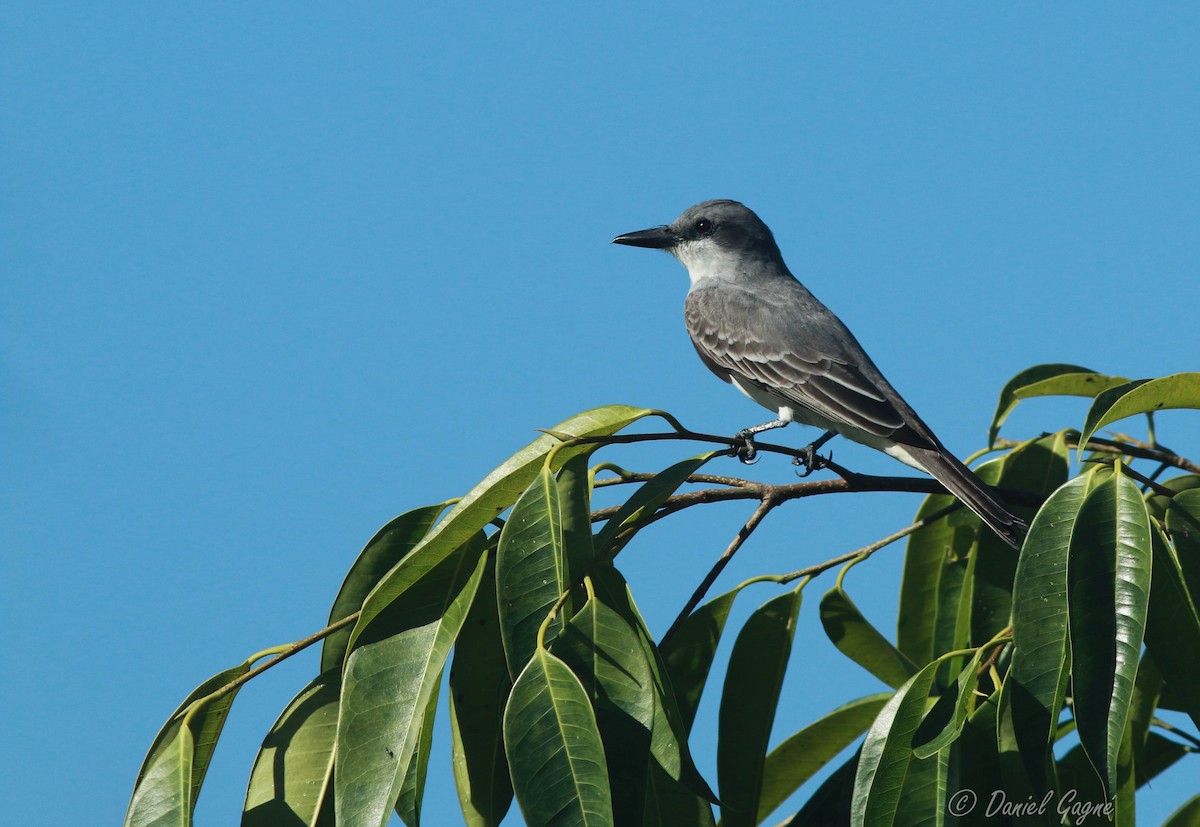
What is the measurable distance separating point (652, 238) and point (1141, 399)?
4.87 meters

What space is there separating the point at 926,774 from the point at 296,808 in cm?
149

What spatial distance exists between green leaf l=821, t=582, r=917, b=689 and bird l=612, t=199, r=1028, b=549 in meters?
0.51

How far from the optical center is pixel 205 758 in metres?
2.84

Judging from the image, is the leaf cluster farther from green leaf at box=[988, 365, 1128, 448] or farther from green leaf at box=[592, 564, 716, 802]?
green leaf at box=[988, 365, 1128, 448]

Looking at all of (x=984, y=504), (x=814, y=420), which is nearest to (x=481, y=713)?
(x=984, y=504)

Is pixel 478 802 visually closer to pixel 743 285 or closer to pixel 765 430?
pixel 765 430

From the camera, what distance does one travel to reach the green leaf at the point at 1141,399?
279 centimetres

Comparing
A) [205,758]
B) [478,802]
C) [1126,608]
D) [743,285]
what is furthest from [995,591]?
[743,285]

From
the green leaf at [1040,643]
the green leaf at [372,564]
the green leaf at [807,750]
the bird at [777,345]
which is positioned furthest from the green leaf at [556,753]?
the bird at [777,345]

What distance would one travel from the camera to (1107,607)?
2559mm

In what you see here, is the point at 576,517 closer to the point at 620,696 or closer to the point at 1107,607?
the point at 620,696

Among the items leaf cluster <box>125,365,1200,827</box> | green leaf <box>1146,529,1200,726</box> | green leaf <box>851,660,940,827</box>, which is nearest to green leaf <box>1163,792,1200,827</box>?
leaf cluster <box>125,365,1200,827</box>

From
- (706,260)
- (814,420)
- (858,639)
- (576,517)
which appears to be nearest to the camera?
(576,517)

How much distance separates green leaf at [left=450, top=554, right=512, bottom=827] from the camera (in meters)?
2.99
